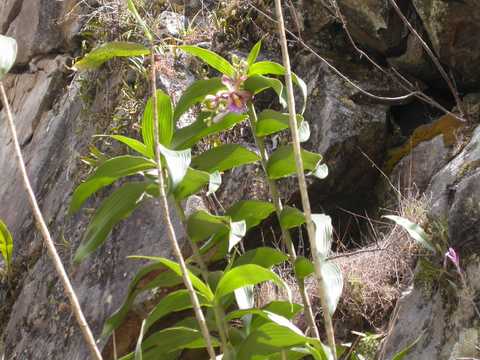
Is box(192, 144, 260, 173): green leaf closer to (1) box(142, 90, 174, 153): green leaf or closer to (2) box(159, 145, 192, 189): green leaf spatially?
(1) box(142, 90, 174, 153): green leaf

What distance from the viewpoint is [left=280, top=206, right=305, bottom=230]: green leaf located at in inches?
82.1

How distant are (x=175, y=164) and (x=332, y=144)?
1.82 meters

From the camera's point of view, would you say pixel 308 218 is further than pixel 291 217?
No

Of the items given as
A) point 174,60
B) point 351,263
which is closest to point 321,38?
point 174,60

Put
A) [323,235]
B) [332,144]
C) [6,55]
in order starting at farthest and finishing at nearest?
[332,144] → [323,235] → [6,55]

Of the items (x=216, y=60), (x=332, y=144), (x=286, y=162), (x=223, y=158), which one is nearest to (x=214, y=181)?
(x=223, y=158)

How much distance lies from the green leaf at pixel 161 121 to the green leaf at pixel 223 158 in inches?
6.4

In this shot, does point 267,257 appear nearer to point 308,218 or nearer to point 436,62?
point 308,218

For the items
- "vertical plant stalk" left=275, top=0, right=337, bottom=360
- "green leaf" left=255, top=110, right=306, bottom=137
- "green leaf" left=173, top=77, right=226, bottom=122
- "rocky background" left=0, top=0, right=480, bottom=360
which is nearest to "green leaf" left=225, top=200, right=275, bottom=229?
"green leaf" left=255, top=110, right=306, bottom=137

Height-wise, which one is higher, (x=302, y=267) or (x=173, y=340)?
(x=302, y=267)

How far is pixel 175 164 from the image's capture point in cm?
181

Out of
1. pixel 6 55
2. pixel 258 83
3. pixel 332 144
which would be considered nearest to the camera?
pixel 6 55

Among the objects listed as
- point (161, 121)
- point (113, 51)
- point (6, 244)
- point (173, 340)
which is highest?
point (113, 51)

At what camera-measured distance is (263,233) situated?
3.46m
